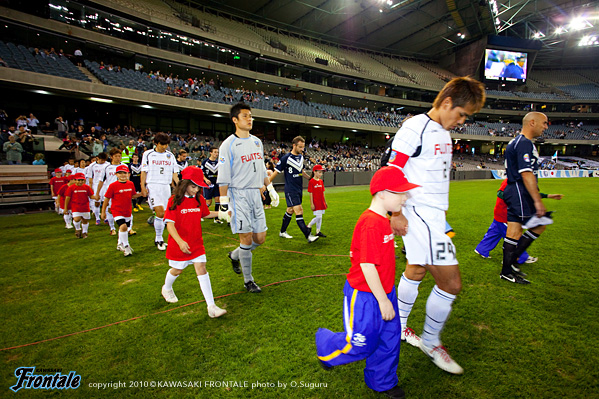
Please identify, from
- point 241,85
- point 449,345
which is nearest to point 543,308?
point 449,345

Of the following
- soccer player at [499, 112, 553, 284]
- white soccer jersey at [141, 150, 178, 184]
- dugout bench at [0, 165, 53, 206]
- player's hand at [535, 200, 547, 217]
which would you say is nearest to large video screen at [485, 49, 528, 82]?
soccer player at [499, 112, 553, 284]

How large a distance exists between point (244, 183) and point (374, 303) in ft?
8.54

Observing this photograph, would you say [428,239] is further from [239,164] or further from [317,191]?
[317,191]

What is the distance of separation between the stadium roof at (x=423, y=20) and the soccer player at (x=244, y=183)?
126 feet

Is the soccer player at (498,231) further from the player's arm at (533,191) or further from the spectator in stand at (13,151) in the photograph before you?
the spectator in stand at (13,151)

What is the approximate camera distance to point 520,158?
155 inches

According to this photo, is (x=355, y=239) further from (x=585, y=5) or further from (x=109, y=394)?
(x=585, y=5)

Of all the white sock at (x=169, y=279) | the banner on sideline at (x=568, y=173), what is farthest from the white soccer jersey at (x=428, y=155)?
the banner on sideline at (x=568, y=173)

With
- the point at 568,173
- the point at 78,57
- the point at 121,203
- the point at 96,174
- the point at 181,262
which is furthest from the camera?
the point at 568,173

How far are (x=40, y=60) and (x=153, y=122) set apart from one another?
9.49 m

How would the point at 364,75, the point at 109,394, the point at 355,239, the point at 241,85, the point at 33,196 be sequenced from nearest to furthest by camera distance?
the point at 355,239
the point at 109,394
the point at 33,196
the point at 241,85
the point at 364,75

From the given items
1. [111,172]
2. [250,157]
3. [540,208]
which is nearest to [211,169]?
[111,172]

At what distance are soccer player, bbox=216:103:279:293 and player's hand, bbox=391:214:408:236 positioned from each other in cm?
223

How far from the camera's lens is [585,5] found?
35.7 metres
